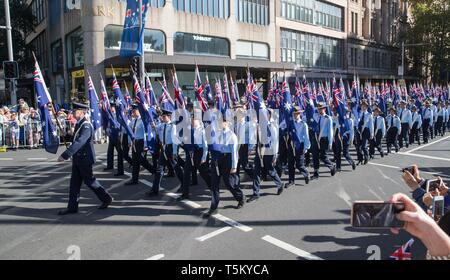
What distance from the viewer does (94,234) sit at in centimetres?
661

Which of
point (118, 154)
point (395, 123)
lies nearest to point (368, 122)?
point (395, 123)

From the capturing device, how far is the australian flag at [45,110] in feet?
29.0

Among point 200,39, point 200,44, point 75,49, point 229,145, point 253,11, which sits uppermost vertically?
point 253,11

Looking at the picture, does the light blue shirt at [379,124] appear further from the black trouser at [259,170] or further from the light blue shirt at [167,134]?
the light blue shirt at [167,134]

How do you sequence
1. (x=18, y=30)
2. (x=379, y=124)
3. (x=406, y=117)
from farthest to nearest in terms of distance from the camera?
(x=18, y=30) → (x=406, y=117) → (x=379, y=124)

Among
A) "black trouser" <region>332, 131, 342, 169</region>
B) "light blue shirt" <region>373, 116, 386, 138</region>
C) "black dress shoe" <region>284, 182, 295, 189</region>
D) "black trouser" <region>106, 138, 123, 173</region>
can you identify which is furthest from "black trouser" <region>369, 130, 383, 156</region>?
"black trouser" <region>106, 138, 123, 173</region>

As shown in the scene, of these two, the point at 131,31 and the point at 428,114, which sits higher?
the point at 131,31

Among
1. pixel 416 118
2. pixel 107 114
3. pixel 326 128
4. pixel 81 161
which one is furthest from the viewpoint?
pixel 416 118

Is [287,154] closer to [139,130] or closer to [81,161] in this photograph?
[139,130]

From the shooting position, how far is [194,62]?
26516 mm

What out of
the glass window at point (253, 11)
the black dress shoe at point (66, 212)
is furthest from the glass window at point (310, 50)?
the black dress shoe at point (66, 212)

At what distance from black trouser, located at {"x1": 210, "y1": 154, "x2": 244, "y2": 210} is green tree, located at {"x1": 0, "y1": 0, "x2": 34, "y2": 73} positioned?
30081 millimetres

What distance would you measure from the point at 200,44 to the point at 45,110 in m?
22.5
